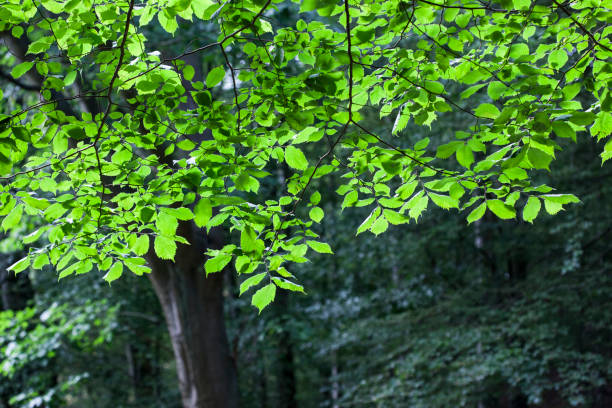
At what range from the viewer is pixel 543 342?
5.43 meters

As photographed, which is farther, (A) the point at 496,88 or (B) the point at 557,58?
(B) the point at 557,58

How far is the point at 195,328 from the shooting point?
4.53m

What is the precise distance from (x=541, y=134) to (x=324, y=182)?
25.9 ft

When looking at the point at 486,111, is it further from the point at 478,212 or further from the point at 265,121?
the point at 265,121

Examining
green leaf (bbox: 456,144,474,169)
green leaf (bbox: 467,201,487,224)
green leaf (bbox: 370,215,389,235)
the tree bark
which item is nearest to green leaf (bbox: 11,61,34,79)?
green leaf (bbox: 370,215,389,235)

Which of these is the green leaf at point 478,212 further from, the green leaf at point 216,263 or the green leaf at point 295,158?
the green leaf at point 216,263

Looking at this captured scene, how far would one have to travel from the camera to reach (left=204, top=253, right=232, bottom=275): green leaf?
1.58 metres

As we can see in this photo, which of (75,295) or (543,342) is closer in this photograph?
(543,342)

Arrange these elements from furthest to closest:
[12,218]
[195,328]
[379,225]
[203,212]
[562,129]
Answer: [195,328], [379,225], [12,218], [203,212], [562,129]

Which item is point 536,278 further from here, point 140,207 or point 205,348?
point 140,207

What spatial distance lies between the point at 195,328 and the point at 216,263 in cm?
315

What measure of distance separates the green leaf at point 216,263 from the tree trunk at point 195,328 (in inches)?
112

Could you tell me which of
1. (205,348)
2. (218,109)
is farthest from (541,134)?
(205,348)

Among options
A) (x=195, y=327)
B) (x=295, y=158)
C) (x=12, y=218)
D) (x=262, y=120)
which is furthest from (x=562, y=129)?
(x=195, y=327)
